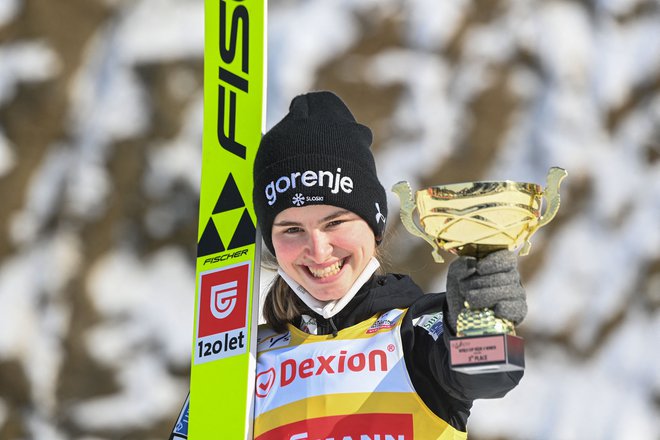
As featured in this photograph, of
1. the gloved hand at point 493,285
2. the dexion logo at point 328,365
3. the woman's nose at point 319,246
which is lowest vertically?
the gloved hand at point 493,285

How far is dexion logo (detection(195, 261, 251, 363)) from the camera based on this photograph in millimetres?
2521

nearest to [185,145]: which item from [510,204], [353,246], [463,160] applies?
[463,160]

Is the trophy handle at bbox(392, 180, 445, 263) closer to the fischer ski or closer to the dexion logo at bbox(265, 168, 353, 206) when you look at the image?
the dexion logo at bbox(265, 168, 353, 206)

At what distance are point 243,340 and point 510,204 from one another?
0.96 meters

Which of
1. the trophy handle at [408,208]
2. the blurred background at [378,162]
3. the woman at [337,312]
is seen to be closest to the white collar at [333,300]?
the woman at [337,312]

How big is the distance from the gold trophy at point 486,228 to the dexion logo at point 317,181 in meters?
0.48

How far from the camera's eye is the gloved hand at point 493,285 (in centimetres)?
171

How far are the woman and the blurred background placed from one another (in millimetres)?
2294

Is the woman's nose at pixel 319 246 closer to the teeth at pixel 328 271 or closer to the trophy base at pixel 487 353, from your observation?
the teeth at pixel 328 271

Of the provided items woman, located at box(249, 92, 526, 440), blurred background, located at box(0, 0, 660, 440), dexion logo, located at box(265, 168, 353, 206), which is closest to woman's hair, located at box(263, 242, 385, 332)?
woman, located at box(249, 92, 526, 440)

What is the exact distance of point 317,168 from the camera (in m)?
2.25

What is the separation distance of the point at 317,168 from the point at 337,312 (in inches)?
12.6

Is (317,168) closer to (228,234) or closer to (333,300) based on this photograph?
(333,300)

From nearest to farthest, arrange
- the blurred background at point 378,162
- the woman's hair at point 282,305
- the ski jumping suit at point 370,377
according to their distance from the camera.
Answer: the ski jumping suit at point 370,377 < the woman's hair at point 282,305 < the blurred background at point 378,162
